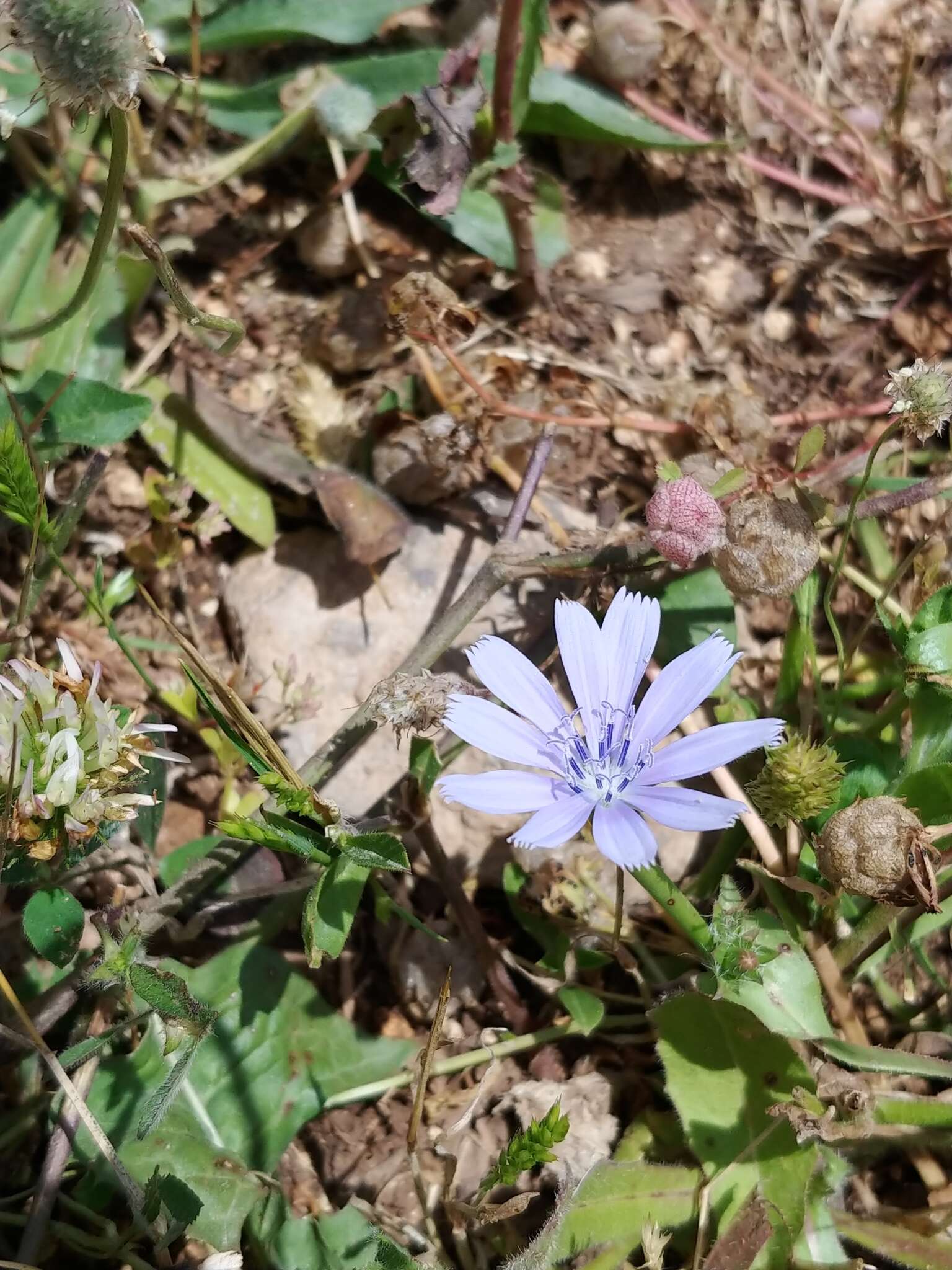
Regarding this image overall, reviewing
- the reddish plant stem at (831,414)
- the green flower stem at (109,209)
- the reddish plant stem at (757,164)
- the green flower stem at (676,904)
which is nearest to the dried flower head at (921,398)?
the reddish plant stem at (831,414)

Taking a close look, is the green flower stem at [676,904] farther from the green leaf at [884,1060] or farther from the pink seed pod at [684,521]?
the pink seed pod at [684,521]

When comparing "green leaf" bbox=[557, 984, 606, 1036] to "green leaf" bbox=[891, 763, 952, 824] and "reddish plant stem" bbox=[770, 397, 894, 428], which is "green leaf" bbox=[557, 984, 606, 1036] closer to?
"green leaf" bbox=[891, 763, 952, 824]

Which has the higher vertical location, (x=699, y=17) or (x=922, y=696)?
(x=699, y=17)

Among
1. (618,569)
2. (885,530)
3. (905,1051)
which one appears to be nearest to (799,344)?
(885,530)

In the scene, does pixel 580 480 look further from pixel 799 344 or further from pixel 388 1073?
pixel 388 1073

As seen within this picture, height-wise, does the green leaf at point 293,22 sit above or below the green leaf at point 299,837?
above

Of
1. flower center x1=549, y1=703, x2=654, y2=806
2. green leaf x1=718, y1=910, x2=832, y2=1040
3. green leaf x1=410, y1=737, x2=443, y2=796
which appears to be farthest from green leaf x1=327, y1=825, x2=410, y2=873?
green leaf x1=718, y1=910, x2=832, y2=1040

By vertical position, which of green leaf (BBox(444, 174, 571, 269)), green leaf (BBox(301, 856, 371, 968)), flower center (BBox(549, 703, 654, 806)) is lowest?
green leaf (BBox(301, 856, 371, 968))
